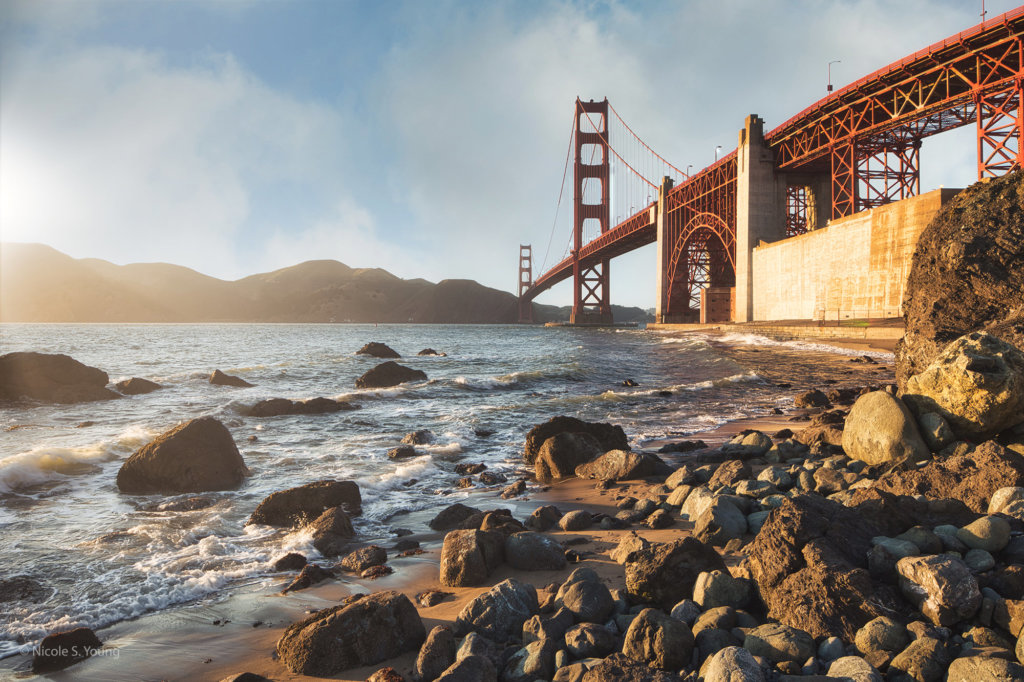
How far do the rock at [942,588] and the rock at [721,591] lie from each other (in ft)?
2.35

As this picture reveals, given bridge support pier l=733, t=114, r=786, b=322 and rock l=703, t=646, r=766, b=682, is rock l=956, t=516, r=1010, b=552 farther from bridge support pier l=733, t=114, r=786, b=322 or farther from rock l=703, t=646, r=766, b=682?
bridge support pier l=733, t=114, r=786, b=322

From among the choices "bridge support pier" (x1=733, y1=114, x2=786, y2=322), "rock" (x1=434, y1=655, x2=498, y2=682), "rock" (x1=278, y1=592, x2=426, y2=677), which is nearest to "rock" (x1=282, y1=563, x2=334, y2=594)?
"rock" (x1=278, y1=592, x2=426, y2=677)

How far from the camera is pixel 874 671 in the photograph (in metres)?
2.06

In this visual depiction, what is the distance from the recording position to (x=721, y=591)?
9.32 feet

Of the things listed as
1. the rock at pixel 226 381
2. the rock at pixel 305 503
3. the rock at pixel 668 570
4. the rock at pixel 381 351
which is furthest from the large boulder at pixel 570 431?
the rock at pixel 381 351

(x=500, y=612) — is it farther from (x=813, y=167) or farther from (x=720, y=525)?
(x=813, y=167)

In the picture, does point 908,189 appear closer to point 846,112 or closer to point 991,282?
point 846,112

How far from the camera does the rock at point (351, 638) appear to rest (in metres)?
2.87

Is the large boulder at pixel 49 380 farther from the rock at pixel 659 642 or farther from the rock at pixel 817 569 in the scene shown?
the rock at pixel 817 569

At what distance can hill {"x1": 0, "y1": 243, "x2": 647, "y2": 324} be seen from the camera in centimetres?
12562

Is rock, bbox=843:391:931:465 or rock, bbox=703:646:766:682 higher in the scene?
rock, bbox=843:391:931:465

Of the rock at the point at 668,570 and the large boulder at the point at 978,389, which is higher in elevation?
the large boulder at the point at 978,389

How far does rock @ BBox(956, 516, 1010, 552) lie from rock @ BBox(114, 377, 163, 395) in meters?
18.6

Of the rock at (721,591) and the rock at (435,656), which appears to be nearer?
the rock at (435,656)
